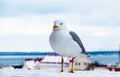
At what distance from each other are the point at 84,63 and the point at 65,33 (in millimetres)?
9411

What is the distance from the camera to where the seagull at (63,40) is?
5547 millimetres

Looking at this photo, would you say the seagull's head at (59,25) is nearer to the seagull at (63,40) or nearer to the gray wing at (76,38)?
the seagull at (63,40)

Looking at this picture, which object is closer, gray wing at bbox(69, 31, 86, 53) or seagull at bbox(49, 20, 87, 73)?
seagull at bbox(49, 20, 87, 73)

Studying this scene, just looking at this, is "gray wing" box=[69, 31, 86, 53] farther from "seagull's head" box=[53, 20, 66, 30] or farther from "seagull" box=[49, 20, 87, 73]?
"seagull's head" box=[53, 20, 66, 30]

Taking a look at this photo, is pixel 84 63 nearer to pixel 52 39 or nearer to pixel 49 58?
pixel 49 58

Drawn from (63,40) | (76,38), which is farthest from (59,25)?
(76,38)

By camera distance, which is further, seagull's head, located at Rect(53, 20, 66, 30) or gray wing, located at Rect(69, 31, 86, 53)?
gray wing, located at Rect(69, 31, 86, 53)

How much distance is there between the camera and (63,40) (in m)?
5.55

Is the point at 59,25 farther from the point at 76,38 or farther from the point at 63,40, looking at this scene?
the point at 76,38

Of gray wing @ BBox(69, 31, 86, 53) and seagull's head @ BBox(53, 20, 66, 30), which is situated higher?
seagull's head @ BBox(53, 20, 66, 30)

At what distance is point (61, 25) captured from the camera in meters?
5.60

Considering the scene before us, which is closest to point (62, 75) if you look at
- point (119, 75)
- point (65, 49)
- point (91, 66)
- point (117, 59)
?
point (65, 49)

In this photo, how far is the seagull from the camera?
18.2ft

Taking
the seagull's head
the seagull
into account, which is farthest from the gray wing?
the seagull's head
